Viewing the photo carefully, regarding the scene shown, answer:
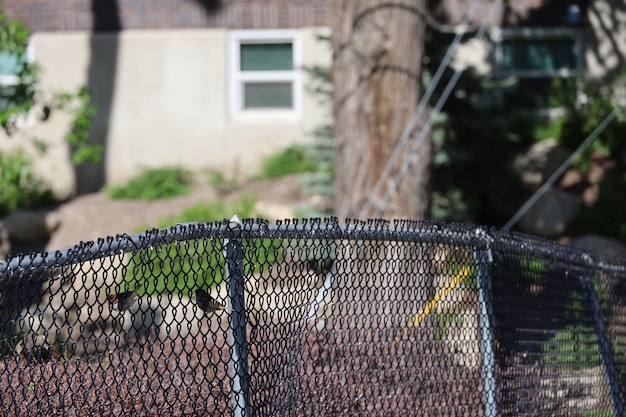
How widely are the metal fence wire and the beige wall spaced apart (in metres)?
10.4

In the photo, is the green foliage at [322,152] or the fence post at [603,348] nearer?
the fence post at [603,348]

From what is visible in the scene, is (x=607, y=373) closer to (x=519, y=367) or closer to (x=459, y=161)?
(x=519, y=367)

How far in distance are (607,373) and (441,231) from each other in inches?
76.9

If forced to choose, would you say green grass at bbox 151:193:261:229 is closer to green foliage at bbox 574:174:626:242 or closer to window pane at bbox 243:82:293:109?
window pane at bbox 243:82:293:109

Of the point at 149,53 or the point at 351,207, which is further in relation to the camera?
the point at 149,53

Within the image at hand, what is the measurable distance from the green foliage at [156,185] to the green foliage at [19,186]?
1.00 meters

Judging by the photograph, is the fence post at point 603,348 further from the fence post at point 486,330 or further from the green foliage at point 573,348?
the fence post at point 486,330

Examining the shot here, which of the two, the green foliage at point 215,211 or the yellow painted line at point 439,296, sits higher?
the green foliage at point 215,211

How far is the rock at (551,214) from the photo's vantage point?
45.8 feet

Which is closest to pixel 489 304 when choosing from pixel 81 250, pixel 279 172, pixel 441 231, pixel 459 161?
pixel 441 231

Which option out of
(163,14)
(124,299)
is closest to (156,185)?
(163,14)

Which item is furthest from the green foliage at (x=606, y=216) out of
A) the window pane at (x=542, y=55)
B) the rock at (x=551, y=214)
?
the window pane at (x=542, y=55)

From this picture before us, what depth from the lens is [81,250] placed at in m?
3.23

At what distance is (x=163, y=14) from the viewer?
16172 millimetres
